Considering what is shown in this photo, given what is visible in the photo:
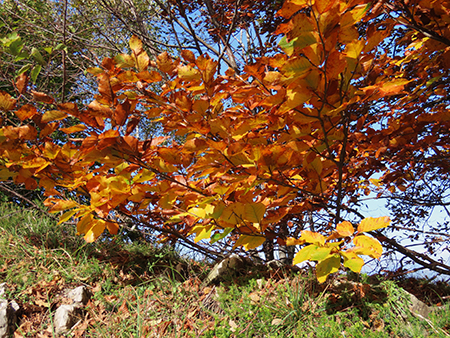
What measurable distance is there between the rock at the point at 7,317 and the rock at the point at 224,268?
59.8 inches

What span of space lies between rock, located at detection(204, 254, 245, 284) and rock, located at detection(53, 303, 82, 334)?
104 centimetres

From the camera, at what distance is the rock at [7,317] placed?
2.41 meters

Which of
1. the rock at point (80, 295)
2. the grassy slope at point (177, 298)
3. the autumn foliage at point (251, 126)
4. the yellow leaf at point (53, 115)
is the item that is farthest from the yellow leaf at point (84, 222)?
the rock at point (80, 295)

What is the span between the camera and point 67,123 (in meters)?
6.98

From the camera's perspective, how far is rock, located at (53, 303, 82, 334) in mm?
2432

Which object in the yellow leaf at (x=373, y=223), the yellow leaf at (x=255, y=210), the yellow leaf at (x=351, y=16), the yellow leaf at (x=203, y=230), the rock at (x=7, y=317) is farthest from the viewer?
the rock at (x=7, y=317)


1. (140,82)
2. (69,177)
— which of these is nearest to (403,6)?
(140,82)

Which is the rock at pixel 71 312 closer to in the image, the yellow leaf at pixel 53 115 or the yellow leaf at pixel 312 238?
the yellow leaf at pixel 53 115

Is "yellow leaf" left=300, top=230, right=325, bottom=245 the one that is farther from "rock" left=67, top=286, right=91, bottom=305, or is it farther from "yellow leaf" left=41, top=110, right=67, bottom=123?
"rock" left=67, top=286, right=91, bottom=305

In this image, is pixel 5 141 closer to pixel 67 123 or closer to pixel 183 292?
pixel 183 292

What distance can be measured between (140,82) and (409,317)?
7.04 ft

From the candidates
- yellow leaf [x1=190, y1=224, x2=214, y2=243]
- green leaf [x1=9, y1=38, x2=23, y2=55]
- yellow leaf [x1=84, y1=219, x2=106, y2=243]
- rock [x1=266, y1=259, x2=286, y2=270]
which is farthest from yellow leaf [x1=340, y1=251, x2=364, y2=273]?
green leaf [x1=9, y1=38, x2=23, y2=55]

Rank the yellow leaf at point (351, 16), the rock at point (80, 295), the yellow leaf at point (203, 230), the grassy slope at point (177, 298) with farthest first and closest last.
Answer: the rock at point (80, 295), the grassy slope at point (177, 298), the yellow leaf at point (203, 230), the yellow leaf at point (351, 16)

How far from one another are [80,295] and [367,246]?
238 cm
